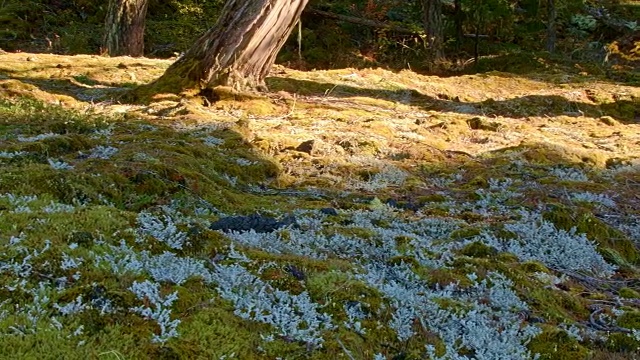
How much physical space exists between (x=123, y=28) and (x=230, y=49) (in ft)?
21.2

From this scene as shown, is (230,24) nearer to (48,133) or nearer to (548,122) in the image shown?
(48,133)

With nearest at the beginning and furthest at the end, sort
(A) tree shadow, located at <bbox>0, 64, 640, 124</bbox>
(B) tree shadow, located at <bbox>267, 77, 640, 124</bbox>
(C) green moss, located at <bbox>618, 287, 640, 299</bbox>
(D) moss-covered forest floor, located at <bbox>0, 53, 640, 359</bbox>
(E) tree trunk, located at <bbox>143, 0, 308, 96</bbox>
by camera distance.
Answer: (D) moss-covered forest floor, located at <bbox>0, 53, 640, 359</bbox> < (C) green moss, located at <bbox>618, 287, 640, 299</bbox> < (E) tree trunk, located at <bbox>143, 0, 308, 96</bbox> < (A) tree shadow, located at <bbox>0, 64, 640, 124</bbox> < (B) tree shadow, located at <bbox>267, 77, 640, 124</bbox>

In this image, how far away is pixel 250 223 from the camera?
4734mm

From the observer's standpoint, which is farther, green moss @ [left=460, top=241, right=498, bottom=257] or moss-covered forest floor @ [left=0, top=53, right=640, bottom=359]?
green moss @ [left=460, top=241, right=498, bottom=257]

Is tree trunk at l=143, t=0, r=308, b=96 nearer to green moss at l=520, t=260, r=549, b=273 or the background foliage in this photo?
green moss at l=520, t=260, r=549, b=273

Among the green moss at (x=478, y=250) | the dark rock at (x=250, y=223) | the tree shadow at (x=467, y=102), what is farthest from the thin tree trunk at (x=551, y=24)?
the dark rock at (x=250, y=223)

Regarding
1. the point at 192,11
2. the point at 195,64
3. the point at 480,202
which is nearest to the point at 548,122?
the point at 480,202

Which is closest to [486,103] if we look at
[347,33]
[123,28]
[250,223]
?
[250,223]

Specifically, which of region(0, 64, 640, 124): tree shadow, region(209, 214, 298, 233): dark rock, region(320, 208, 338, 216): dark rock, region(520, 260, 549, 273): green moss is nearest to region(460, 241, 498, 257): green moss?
region(520, 260, 549, 273): green moss

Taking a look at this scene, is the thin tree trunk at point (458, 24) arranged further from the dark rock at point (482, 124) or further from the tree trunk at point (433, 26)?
the dark rock at point (482, 124)

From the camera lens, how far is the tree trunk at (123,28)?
14.4m

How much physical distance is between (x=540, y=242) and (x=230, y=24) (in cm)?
616

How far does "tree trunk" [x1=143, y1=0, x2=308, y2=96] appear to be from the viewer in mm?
9477

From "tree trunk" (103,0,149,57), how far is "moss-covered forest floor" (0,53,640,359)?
483cm
